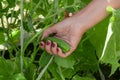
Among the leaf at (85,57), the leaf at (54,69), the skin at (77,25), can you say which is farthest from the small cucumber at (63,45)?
the leaf at (85,57)

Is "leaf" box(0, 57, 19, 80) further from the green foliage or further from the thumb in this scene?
the thumb

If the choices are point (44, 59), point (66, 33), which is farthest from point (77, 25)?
point (44, 59)

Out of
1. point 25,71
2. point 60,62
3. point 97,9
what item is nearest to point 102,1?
point 97,9

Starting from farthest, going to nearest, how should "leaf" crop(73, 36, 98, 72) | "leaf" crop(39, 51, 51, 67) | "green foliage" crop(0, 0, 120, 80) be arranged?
1. "leaf" crop(73, 36, 98, 72)
2. "leaf" crop(39, 51, 51, 67)
3. "green foliage" crop(0, 0, 120, 80)

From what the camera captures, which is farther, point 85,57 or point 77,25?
point 85,57

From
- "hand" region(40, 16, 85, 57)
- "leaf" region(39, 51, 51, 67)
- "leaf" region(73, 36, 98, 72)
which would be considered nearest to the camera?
"hand" region(40, 16, 85, 57)

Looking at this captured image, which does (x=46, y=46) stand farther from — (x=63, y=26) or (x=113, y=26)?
(x=113, y=26)

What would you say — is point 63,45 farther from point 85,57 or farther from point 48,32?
point 85,57

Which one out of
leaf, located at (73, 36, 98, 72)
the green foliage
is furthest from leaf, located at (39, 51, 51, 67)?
leaf, located at (73, 36, 98, 72)
